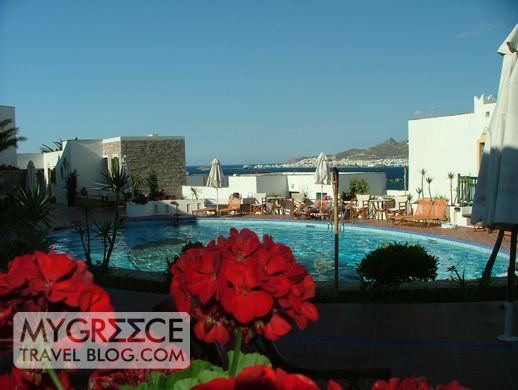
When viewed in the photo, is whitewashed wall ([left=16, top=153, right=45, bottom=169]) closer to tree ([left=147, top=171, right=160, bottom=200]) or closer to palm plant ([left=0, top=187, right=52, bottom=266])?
tree ([left=147, top=171, right=160, bottom=200])

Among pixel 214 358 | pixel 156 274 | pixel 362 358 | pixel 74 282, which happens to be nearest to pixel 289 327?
pixel 74 282

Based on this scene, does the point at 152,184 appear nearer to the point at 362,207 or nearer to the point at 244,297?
the point at 362,207

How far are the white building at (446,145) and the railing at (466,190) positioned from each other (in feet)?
5.18

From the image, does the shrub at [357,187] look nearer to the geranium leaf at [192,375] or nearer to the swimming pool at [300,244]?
the swimming pool at [300,244]

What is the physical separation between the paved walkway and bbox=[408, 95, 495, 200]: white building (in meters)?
10.9

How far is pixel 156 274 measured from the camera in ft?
24.0

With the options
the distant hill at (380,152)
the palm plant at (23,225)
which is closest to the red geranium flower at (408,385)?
the palm plant at (23,225)

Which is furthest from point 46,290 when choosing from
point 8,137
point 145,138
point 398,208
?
point 8,137

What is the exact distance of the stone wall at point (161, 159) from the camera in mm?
21255

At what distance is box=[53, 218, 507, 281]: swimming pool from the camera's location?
10203 millimetres

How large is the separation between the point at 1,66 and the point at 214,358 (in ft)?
56.8

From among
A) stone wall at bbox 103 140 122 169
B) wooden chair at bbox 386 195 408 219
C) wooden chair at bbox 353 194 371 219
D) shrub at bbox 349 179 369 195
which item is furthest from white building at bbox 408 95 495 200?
stone wall at bbox 103 140 122 169

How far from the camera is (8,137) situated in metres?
23.0

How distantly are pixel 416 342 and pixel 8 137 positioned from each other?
2288cm
